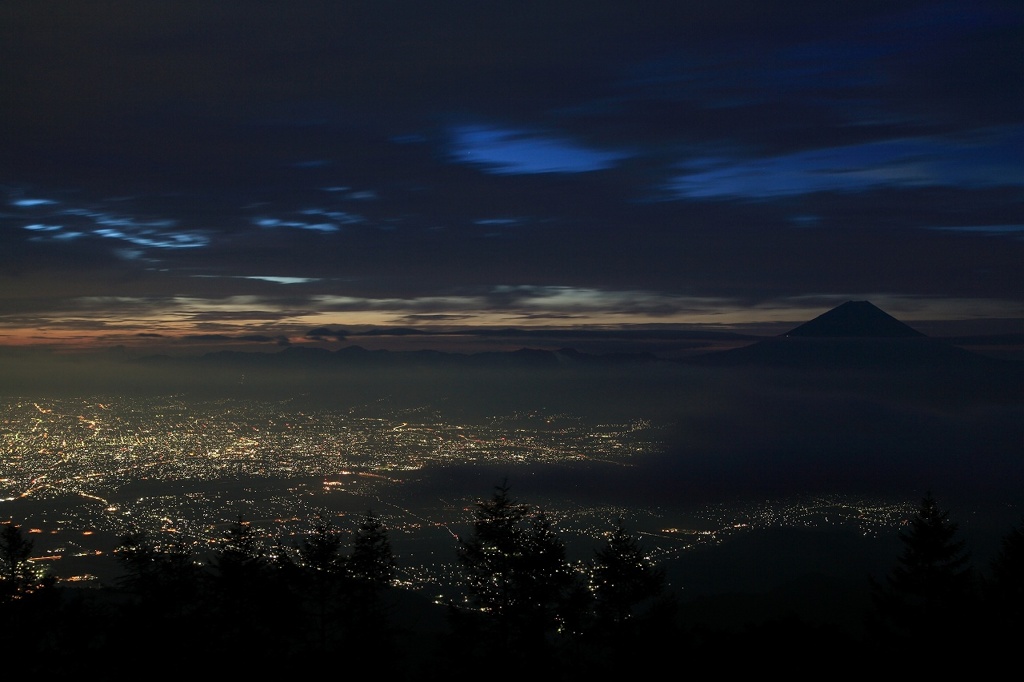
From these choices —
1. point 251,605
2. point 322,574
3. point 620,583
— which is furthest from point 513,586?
point 251,605

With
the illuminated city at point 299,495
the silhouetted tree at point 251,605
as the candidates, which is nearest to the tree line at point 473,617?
the silhouetted tree at point 251,605

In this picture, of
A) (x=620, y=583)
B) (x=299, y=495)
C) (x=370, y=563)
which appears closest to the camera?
(x=620, y=583)

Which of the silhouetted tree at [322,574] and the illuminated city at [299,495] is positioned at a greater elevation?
the silhouetted tree at [322,574]

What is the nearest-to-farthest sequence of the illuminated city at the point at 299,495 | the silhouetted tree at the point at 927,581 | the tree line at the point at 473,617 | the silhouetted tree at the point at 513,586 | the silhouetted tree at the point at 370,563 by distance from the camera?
the tree line at the point at 473,617
the silhouetted tree at the point at 513,586
the silhouetted tree at the point at 927,581
the silhouetted tree at the point at 370,563
the illuminated city at the point at 299,495

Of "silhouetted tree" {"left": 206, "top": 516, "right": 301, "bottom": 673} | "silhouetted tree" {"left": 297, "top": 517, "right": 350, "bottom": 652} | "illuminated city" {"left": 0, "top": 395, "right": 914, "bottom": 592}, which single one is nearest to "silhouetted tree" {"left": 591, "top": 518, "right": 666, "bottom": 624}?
"silhouetted tree" {"left": 297, "top": 517, "right": 350, "bottom": 652}

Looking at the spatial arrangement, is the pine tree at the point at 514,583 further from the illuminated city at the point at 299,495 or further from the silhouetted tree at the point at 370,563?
the illuminated city at the point at 299,495

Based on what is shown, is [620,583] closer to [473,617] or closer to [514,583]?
[514,583]

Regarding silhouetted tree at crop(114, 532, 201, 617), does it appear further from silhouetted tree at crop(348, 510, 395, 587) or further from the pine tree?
the pine tree

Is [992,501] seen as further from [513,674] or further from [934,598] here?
[513,674]
